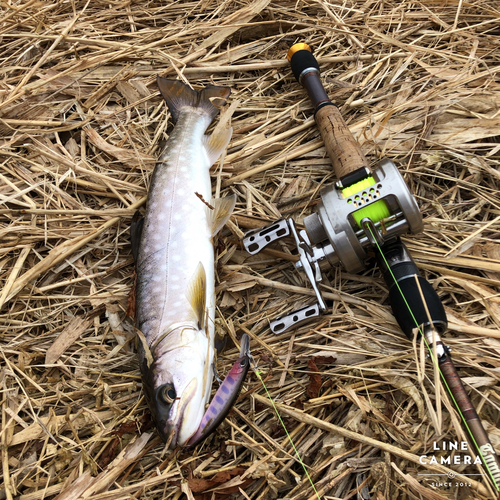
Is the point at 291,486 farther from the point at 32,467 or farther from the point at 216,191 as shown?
the point at 216,191

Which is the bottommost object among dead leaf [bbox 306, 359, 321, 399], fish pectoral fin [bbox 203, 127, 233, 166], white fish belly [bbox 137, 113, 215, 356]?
dead leaf [bbox 306, 359, 321, 399]

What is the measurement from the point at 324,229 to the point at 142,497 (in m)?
1.71

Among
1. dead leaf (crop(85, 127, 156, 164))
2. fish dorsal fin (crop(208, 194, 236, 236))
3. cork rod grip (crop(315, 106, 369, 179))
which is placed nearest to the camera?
cork rod grip (crop(315, 106, 369, 179))

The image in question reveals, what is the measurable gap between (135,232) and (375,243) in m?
1.53

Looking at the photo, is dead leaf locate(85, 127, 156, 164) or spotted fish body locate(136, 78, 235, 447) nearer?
spotted fish body locate(136, 78, 235, 447)

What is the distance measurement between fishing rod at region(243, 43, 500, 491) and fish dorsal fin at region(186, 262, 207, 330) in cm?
33

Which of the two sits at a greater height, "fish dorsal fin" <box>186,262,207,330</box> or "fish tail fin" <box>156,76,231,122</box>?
"fish tail fin" <box>156,76,231,122</box>

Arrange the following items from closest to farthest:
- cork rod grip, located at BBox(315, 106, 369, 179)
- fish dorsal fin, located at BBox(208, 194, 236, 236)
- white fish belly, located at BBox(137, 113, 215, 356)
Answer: white fish belly, located at BBox(137, 113, 215, 356)
cork rod grip, located at BBox(315, 106, 369, 179)
fish dorsal fin, located at BBox(208, 194, 236, 236)

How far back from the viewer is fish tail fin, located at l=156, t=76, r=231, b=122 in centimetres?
312

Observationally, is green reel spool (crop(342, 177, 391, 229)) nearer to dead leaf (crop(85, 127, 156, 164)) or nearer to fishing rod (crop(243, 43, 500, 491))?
fishing rod (crop(243, 43, 500, 491))

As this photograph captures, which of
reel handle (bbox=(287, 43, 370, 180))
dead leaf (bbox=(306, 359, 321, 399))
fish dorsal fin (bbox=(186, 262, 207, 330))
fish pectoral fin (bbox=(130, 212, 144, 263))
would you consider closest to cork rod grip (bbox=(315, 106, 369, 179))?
reel handle (bbox=(287, 43, 370, 180))

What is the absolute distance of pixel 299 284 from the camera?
262 centimetres

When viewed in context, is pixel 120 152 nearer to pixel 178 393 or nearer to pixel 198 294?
pixel 198 294

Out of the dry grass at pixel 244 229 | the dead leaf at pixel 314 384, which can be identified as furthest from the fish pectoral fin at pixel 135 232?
the dead leaf at pixel 314 384
